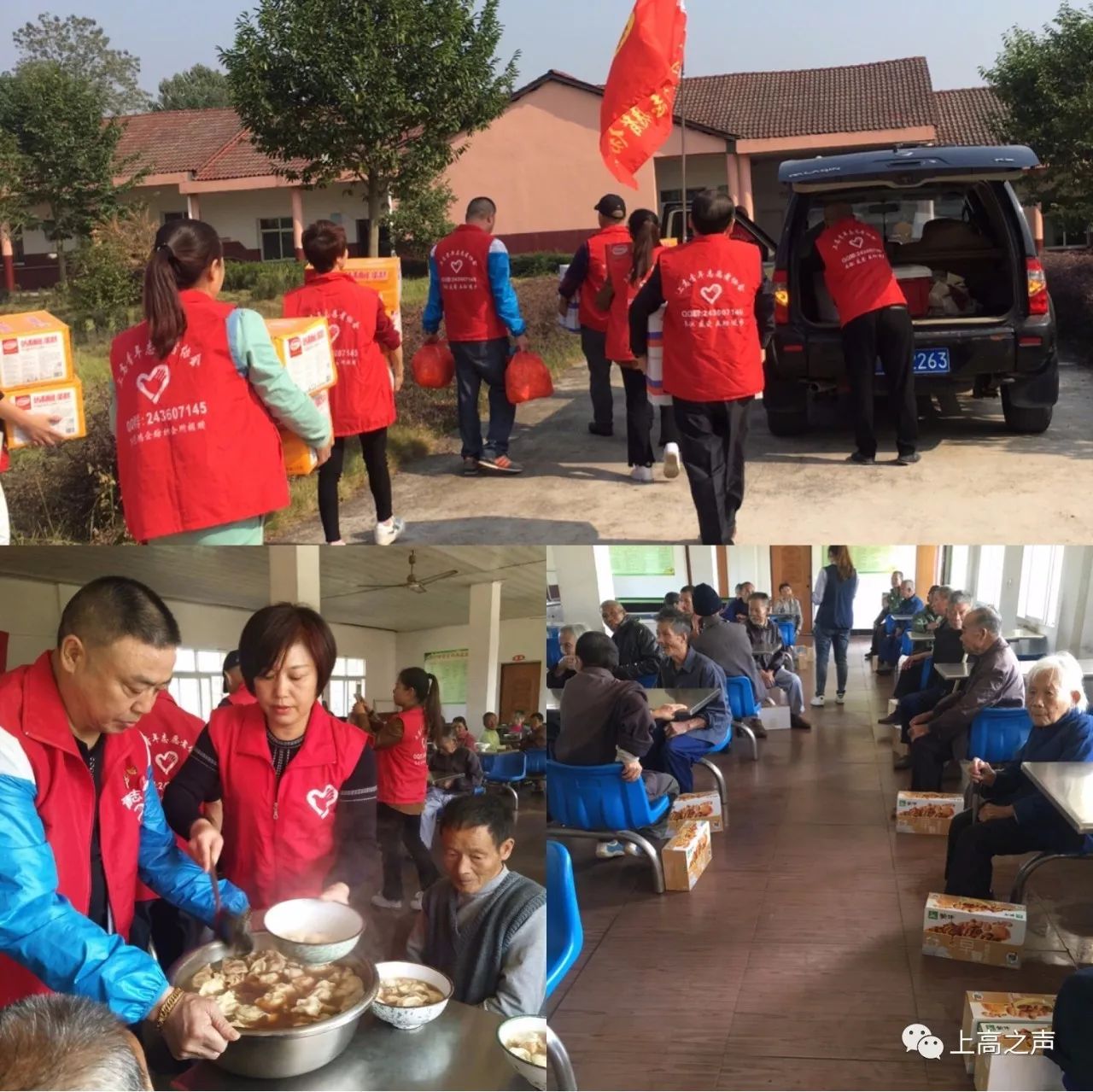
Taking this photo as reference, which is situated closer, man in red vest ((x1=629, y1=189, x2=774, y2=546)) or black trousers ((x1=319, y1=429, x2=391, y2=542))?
man in red vest ((x1=629, y1=189, x2=774, y2=546))

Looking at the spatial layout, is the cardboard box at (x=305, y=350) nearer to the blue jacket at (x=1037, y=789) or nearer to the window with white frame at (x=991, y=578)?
the window with white frame at (x=991, y=578)

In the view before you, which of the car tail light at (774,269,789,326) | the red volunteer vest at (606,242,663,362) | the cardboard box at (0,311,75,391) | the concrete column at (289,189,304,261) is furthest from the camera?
the concrete column at (289,189,304,261)

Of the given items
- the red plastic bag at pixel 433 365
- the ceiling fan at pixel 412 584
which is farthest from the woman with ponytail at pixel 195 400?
the red plastic bag at pixel 433 365

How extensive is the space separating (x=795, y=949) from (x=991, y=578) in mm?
718

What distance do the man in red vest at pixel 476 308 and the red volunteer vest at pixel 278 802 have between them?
3.15 metres

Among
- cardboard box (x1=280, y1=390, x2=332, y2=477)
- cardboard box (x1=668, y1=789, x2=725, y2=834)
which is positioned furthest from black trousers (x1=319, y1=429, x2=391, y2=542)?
cardboard box (x1=668, y1=789, x2=725, y2=834)

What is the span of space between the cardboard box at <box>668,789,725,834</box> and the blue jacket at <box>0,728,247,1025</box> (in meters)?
0.98

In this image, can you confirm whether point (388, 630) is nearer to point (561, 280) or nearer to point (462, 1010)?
point (462, 1010)

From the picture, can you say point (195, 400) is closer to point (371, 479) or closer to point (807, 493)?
point (371, 479)

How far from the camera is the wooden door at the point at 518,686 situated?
2066 millimetres

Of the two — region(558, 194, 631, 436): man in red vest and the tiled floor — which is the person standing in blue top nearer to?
the tiled floor

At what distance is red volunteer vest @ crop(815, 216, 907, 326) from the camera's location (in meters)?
4.64

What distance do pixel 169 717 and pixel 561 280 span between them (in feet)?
13.2

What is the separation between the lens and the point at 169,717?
1.92m
